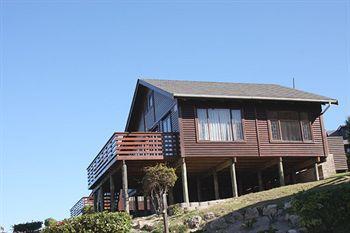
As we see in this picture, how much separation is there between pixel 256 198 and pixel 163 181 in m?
4.23

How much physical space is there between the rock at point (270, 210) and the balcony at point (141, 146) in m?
7.73

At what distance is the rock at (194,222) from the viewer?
842 inches

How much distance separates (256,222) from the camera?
20.0 metres

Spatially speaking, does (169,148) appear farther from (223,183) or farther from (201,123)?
(223,183)

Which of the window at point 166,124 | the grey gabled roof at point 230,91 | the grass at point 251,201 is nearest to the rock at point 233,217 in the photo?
the grass at point 251,201

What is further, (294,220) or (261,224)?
(261,224)

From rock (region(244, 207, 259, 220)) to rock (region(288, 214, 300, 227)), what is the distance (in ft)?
6.30

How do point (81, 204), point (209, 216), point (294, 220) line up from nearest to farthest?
point (294, 220)
point (209, 216)
point (81, 204)

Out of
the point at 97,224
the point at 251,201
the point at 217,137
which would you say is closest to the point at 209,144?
the point at 217,137

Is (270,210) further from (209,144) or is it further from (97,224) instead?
(209,144)

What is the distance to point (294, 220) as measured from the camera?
61.1ft

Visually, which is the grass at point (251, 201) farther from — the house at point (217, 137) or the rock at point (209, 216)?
the house at point (217, 137)

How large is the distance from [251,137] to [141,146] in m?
5.98

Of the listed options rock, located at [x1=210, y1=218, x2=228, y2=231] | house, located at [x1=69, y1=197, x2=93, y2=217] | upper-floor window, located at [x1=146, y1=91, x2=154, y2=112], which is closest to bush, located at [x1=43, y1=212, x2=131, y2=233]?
rock, located at [x1=210, y1=218, x2=228, y2=231]
